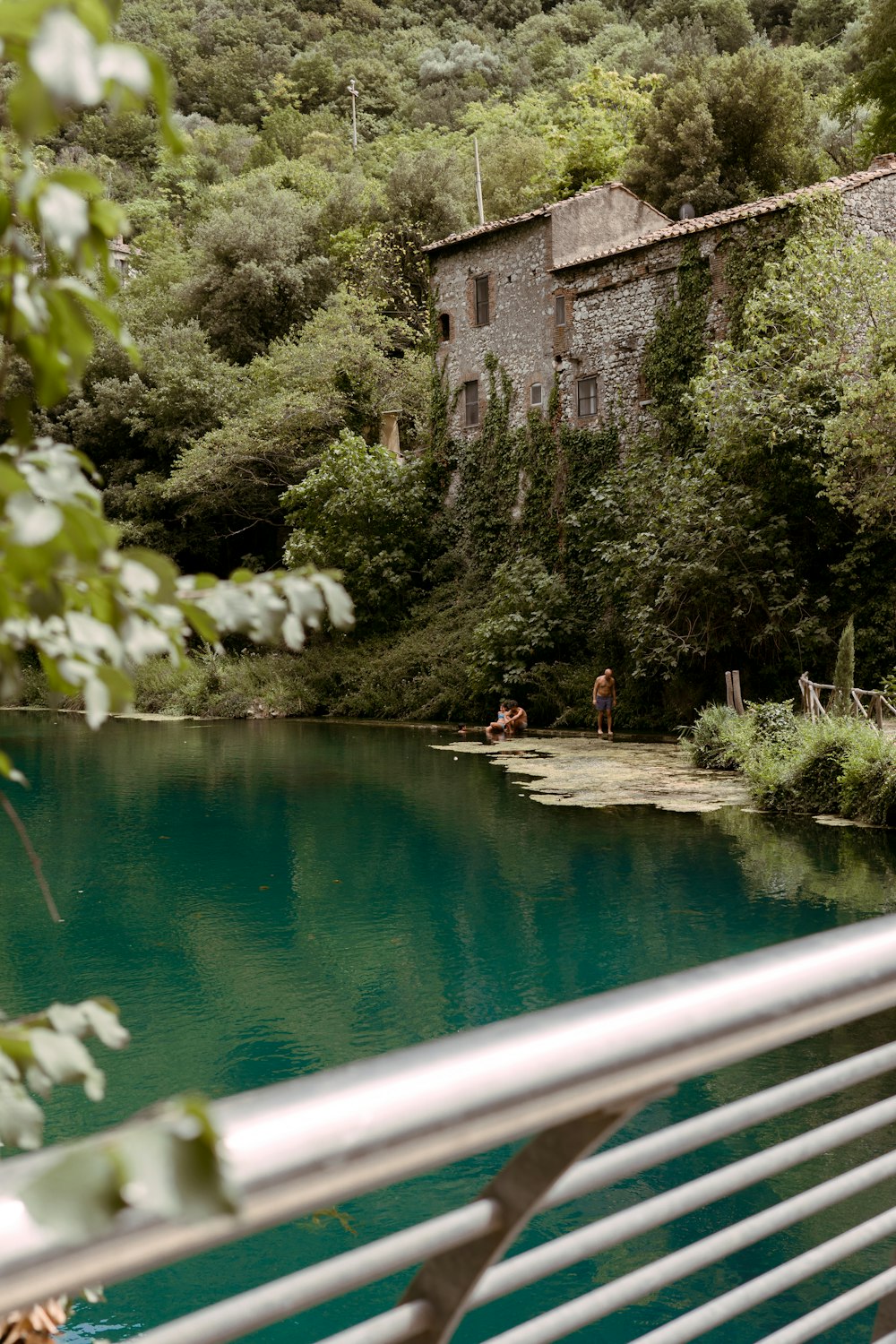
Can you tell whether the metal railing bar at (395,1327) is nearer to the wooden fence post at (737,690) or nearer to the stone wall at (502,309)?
the wooden fence post at (737,690)

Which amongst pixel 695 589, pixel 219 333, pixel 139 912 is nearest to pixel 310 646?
pixel 695 589

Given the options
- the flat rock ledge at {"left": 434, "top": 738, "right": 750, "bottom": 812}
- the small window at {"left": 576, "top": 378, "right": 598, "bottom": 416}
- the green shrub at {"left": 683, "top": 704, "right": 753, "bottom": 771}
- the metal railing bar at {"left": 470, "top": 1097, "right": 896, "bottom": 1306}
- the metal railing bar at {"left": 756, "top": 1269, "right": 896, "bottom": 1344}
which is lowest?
the flat rock ledge at {"left": 434, "top": 738, "right": 750, "bottom": 812}

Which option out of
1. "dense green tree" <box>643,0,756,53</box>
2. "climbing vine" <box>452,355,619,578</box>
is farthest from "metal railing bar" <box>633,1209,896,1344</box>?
"dense green tree" <box>643,0,756,53</box>

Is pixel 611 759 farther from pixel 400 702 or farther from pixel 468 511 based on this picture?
pixel 468 511

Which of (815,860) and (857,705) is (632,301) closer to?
(857,705)

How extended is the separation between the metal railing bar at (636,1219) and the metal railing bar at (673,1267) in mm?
31

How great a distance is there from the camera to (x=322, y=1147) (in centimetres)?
71

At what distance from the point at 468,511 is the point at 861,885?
1970 centimetres

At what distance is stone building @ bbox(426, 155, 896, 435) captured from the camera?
2408 centimetres

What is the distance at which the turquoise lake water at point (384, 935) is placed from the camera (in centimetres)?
558

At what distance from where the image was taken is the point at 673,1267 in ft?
3.66

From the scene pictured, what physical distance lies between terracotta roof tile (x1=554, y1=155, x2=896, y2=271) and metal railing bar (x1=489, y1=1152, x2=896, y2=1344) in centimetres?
2399

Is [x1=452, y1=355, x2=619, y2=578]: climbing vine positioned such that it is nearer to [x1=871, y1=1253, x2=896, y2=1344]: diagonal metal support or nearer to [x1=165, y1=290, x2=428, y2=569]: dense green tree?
[x1=165, y1=290, x2=428, y2=569]: dense green tree

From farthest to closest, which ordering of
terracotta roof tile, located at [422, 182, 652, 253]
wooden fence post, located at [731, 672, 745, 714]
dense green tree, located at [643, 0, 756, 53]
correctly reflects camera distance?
dense green tree, located at [643, 0, 756, 53]
terracotta roof tile, located at [422, 182, 652, 253]
wooden fence post, located at [731, 672, 745, 714]
